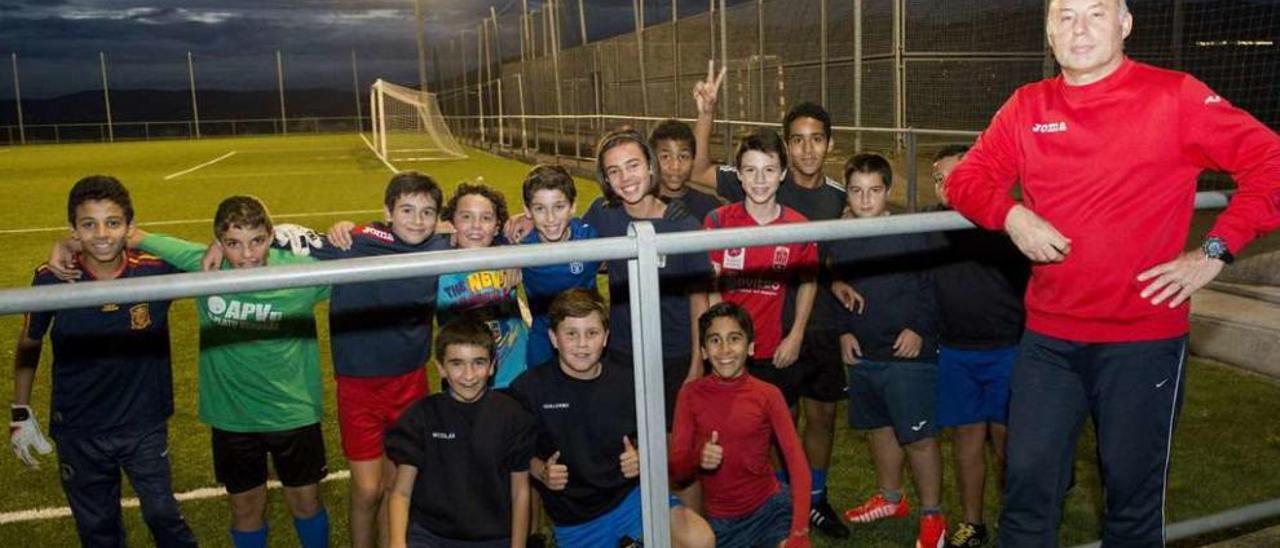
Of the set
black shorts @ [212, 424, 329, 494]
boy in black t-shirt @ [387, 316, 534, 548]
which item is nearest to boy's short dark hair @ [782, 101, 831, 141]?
boy in black t-shirt @ [387, 316, 534, 548]

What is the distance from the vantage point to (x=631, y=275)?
7.36ft

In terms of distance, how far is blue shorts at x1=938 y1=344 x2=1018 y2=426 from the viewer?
385cm

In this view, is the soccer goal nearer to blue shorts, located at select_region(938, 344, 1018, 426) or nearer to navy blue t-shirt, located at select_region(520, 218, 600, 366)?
navy blue t-shirt, located at select_region(520, 218, 600, 366)

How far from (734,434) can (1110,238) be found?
140 cm

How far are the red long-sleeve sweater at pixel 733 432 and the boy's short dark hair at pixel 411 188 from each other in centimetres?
122

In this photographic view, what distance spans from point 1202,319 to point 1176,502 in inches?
105

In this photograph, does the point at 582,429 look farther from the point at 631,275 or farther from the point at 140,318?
the point at 140,318

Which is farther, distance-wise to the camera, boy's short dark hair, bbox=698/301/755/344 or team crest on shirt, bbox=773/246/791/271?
team crest on shirt, bbox=773/246/791/271

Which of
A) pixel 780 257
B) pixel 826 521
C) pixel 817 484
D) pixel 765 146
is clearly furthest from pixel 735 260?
pixel 826 521

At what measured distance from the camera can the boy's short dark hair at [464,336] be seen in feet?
10.2

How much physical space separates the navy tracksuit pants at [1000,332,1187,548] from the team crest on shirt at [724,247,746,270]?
4.50 ft

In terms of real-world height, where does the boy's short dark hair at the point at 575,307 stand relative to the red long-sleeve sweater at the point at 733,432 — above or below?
above

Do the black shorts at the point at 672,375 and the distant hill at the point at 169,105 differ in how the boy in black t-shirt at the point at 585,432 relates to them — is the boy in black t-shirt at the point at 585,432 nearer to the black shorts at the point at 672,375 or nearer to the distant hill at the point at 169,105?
the black shorts at the point at 672,375

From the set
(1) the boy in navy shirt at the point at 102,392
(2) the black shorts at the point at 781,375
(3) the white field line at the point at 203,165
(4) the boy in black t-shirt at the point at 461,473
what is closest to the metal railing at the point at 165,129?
(3) the white field line at the point at 203,165
